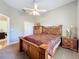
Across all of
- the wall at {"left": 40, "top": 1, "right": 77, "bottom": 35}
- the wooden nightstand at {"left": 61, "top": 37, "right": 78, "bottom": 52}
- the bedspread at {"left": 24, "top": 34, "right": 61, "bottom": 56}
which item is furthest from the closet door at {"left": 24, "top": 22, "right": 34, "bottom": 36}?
the bedspread at {"left": 24, "top": 34, "right": 61, "bottom": 56}

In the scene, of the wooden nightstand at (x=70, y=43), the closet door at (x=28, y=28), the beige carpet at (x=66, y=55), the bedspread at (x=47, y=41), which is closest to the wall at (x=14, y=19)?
the closet door at (x=28, y=28)

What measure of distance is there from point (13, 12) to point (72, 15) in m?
4.72

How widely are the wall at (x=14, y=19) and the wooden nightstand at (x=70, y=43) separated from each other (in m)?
4.04

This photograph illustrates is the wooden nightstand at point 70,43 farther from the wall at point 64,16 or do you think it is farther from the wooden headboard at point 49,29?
the wooden headboard at point 49,29

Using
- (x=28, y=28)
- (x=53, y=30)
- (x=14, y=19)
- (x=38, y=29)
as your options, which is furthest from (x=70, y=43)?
(x=14, y=19)

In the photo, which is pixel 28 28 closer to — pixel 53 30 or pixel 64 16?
pixel 53 30

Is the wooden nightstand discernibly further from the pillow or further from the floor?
the pillow

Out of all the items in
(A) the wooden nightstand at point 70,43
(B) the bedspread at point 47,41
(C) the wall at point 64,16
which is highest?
(C) the wall at point 64,16

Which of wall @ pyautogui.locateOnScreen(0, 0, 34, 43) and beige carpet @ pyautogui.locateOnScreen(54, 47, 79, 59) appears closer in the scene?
beige carpet @ pyautogui.locateOnScreen(54, 47, 79, 59)

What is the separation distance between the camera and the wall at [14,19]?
23.6ft

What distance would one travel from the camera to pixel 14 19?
8.03m

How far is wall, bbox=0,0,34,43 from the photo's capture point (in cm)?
718

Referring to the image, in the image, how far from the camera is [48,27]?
325 inches

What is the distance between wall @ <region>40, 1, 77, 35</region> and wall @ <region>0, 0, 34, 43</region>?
2385 millimetres
